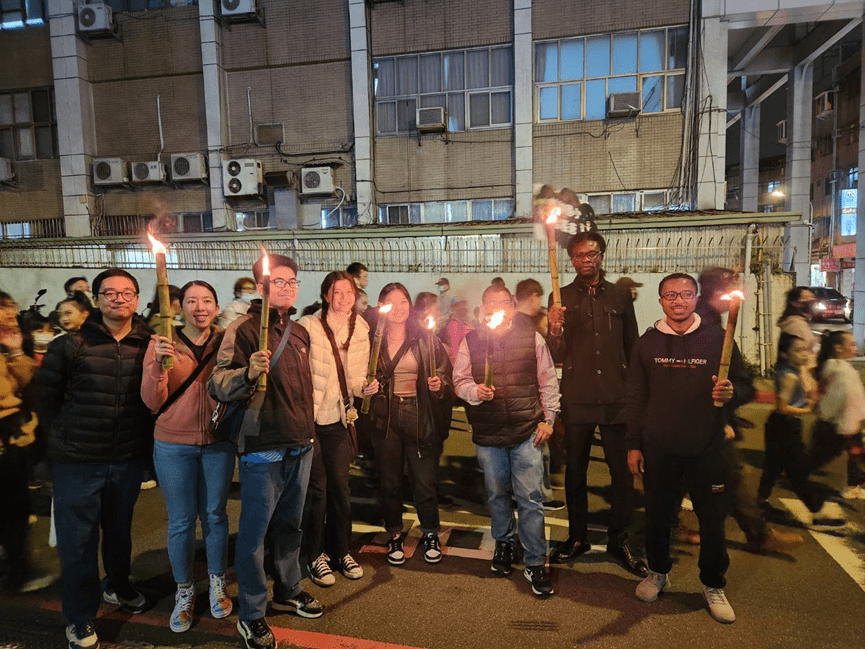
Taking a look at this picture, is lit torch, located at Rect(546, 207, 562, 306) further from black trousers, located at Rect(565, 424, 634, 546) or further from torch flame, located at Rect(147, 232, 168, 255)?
torch flame, located at Rect(147, 232, 168, 255)

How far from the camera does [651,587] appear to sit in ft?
12.2

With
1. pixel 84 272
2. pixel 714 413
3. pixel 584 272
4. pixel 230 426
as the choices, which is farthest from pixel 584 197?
pixel 84 272

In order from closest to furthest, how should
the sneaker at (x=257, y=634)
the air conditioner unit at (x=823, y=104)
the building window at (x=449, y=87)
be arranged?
the sneaker at (x=257, y=634) < the building window at (x=449, y=87) < the air conditioner unit at (x=823, y=104)

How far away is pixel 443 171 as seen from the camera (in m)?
14.4

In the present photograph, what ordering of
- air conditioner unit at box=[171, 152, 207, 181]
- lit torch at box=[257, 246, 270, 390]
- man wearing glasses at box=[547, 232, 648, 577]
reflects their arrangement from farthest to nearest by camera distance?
air conditioner unit at box=[171, 152, 207, 181] < man wearing glasses at box=[547, 232, 648, 577] < lit torch at box=[257, 246, 270, 390]

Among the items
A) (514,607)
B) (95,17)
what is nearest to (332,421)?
(514,607)

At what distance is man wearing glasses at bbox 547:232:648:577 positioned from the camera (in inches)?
163

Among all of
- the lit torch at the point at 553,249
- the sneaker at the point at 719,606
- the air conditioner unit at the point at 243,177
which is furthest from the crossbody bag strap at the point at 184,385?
the air conditioner unit at the point at 243,177

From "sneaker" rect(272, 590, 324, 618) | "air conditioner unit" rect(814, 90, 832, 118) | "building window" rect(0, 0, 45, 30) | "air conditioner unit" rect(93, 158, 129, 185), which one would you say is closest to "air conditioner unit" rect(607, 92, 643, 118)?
"sneaker" rect(272, 590, 324, 618)

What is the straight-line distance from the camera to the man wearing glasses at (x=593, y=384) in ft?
13.6

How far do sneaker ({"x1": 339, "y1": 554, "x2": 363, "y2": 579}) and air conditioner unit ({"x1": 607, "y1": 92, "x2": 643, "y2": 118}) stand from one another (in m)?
12.6

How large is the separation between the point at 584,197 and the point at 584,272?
1026cm

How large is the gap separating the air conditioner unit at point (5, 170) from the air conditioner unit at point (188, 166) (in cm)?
571

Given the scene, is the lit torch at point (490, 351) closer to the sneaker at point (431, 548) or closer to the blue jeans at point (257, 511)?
the blue jeans at point (257, 511)
